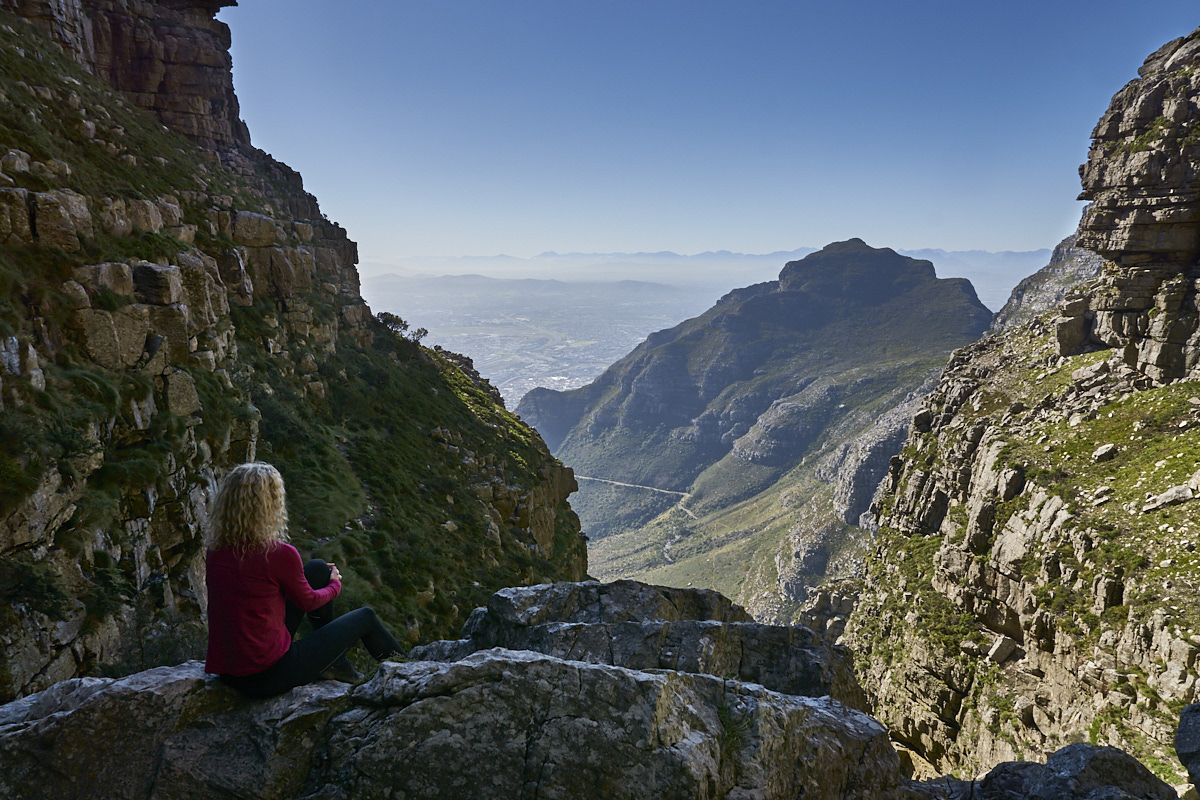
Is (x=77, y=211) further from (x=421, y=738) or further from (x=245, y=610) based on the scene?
(x=421, y=738)

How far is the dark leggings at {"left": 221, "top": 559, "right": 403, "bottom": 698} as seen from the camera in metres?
5.84

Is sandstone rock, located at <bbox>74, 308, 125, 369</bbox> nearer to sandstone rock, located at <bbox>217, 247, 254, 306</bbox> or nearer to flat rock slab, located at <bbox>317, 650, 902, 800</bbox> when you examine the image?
flat rock slab, located at <bbox>317, 650, 902, 800</bbox>

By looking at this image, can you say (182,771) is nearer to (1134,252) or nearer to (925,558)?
(925,558)

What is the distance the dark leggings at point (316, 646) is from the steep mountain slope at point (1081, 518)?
29.5 metres

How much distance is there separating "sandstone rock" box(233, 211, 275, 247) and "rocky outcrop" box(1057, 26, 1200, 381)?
175ft

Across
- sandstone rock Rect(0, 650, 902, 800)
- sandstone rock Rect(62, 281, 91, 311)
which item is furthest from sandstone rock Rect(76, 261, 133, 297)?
sandstone rock Rect(0, 650, 902, 800)

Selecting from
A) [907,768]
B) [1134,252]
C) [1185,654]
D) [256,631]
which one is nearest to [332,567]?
[256,631]

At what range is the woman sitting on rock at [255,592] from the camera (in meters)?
5.64

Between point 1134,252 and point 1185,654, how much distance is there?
30025 millimetres

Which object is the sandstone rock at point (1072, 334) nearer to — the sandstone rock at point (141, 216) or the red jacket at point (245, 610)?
the red jacket at point (245, 610)

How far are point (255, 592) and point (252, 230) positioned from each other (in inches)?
1183

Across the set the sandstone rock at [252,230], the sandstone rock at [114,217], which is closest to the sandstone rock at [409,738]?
the sandstone rock at [114,217]

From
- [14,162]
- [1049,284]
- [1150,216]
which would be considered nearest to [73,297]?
[14,162]

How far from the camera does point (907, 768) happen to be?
12445mm
